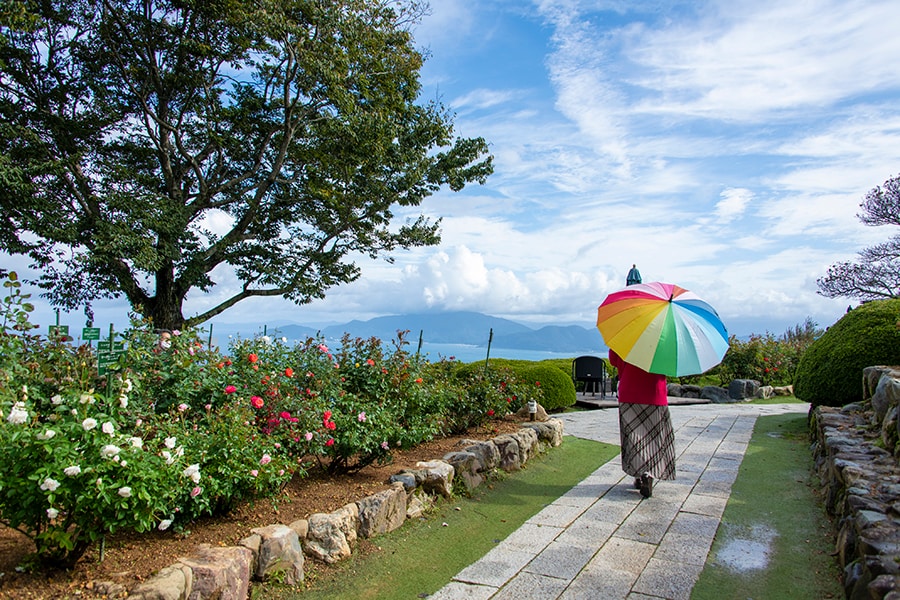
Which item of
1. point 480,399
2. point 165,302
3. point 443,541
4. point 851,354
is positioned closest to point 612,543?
point 443,541

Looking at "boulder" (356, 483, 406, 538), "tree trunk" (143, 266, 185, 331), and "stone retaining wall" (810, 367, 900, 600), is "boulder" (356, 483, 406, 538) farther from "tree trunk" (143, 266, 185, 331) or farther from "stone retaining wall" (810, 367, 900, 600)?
"tree trunk" (143, 266, 185, 331)

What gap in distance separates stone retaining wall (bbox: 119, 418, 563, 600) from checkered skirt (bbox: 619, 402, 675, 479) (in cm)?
130

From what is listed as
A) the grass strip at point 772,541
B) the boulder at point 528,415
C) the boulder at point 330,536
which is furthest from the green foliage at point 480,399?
the grass strip at point 772,541

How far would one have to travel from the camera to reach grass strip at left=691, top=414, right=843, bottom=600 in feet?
11.3

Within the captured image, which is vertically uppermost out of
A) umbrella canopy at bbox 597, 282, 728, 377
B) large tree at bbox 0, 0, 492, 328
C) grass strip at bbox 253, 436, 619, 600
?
large tree at bbox 0, 0, 492, 328

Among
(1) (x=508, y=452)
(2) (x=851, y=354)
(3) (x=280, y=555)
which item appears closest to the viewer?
(3) (x=280, y=555)

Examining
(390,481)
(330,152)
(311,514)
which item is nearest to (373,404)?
(390,481)

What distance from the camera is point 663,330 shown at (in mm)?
4859

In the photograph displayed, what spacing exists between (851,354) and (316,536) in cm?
709

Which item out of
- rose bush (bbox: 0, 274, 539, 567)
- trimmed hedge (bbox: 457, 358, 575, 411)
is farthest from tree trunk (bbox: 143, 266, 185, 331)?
rose bush (bbox: 0, 274, 539, 567)

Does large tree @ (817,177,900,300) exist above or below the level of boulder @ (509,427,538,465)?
above

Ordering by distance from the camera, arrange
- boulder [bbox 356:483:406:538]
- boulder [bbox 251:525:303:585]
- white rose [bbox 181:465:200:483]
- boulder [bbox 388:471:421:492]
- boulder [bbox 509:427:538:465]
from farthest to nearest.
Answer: boulder [bbox 509:427:538:465] < boulder [bbox 388:471:421:492] < boulder [bbox 356:483:406:538] < boulder [bbox 251:525:303:585] < white rose [bbox 181:465:200:483]

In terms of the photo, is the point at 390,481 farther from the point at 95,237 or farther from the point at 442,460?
the point at 95,237

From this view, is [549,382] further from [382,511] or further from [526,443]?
[382,511]
